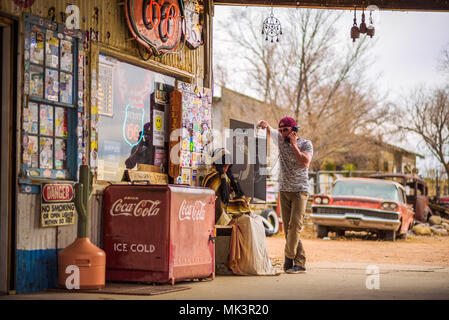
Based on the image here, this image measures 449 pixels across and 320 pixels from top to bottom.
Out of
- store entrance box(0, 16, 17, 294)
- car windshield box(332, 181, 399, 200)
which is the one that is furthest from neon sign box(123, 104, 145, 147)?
car windshield box(332, 181, 399, 200)

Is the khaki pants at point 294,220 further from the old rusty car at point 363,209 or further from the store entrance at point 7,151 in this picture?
the old rusty car at point 363,209

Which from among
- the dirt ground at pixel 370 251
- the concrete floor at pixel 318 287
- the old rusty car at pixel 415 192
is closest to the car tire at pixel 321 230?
the dirt ground at pixel 370 251

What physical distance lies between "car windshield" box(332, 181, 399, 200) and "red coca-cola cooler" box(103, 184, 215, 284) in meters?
11.6

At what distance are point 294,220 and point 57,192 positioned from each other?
132 inches

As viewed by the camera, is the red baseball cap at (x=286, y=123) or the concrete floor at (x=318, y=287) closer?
the concrete floor at (x=318, y=287)

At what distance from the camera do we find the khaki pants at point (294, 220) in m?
9.32

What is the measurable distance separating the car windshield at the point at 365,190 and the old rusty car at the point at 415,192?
325 cm

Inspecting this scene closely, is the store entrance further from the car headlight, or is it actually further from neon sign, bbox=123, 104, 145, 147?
the car headlight

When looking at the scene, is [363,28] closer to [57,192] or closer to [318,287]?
[318,287]

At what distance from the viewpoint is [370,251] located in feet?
48.8

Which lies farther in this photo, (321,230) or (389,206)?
(321,230)

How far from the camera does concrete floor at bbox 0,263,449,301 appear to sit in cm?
673

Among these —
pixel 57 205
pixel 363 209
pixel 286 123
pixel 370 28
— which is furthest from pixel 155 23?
pixel 363 209
